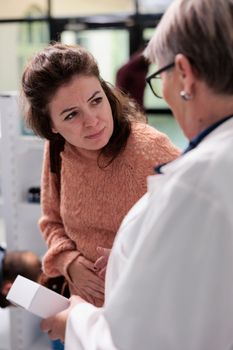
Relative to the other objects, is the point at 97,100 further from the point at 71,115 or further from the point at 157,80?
the point at 157,80

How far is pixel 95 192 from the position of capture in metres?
1.38

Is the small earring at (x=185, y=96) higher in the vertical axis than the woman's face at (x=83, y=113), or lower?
higher

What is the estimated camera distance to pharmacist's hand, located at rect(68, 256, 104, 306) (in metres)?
1.38

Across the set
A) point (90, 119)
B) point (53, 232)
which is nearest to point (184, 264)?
point (90, 119)

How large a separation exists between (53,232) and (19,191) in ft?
2.09

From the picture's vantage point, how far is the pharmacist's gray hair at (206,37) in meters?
0.78

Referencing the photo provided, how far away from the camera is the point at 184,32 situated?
0.80m

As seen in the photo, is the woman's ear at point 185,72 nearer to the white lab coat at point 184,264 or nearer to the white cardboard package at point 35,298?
the white lab coat at point 184,264

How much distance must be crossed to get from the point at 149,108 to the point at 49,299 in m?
5.21

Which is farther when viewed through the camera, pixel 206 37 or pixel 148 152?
pixel 148 152

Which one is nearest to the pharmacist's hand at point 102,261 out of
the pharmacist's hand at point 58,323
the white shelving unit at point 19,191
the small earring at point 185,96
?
the pharmacist's hand at point 58,323

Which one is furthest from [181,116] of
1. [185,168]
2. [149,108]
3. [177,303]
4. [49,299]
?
[149,108]

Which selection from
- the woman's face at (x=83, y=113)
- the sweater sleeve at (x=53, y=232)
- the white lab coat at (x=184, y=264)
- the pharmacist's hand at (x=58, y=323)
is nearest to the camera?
the white lab coat at (x=184, y=264)

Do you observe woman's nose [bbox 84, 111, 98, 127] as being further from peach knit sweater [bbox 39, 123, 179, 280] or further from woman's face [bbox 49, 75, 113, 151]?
peach knit sweater [bbox 39, 123, 179, 280]
